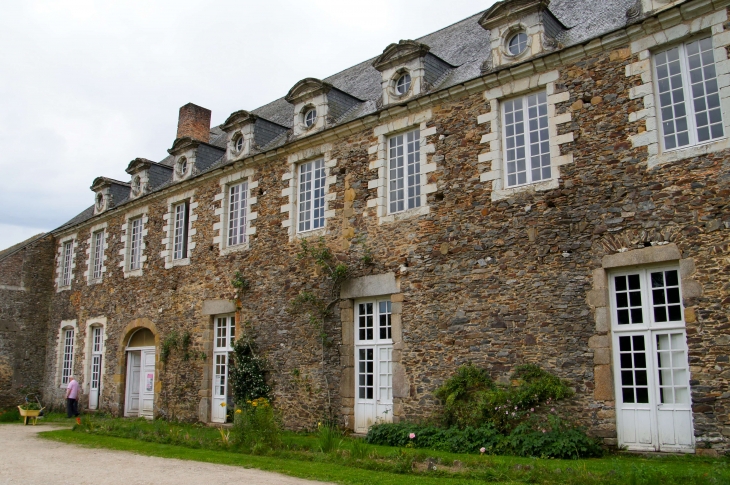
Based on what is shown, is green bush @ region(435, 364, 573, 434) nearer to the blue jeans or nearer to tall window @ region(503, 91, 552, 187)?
tall window @ region(503, 91, 552, 187)

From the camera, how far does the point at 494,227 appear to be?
10.1 meters

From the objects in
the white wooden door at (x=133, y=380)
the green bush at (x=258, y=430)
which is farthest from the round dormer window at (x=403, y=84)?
the white wooden door at (x=133, y=380)

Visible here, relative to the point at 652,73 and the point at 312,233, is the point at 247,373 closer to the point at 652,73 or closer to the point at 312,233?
the point at 312,233

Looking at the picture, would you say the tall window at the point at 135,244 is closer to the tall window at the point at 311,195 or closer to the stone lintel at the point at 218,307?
the stone lintel at the point at 218,307

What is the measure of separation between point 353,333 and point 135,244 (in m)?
8.90

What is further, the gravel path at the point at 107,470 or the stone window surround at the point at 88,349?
the stone window surround at the point at 88,349

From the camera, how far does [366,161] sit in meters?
12.2

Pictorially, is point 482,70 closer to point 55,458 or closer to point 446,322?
point 446,322

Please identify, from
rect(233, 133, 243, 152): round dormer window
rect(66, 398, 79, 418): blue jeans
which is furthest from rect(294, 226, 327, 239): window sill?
rect(66, 398, 79, 418): blue jeans

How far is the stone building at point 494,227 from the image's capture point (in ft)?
27.5

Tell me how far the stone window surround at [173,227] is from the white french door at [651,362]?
10344 millimetres

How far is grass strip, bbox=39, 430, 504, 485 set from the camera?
277 inches

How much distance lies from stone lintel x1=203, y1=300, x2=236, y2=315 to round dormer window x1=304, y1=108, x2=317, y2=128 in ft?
13.7

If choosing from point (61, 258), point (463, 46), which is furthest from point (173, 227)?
point (463, 46)
